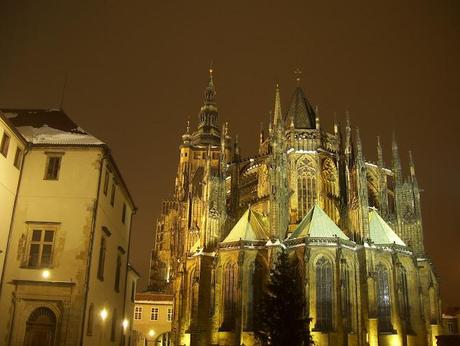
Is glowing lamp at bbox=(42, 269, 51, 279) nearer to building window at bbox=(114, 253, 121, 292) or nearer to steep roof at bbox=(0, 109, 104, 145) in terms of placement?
steep roof at bbox=(0, 109, 104, 145)

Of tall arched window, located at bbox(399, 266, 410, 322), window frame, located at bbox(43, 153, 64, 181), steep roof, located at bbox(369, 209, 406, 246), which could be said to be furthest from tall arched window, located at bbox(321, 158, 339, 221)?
window frame, located at bbox(43, 153, 64, 181)

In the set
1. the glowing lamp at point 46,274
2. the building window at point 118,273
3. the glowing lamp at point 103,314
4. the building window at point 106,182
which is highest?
the building window at point 106,182

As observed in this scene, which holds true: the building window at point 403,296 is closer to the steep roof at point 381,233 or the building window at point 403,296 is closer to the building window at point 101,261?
the steep roof at point 381,233

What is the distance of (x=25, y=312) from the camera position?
24172mm

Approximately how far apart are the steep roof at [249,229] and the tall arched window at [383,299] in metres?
9.60

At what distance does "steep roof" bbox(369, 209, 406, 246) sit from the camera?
44.2m

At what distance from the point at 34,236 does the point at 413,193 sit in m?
35.6

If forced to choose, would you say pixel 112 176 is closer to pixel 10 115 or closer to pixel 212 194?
pixel 10 115

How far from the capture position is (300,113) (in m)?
57.5

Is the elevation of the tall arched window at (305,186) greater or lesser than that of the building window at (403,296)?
greater

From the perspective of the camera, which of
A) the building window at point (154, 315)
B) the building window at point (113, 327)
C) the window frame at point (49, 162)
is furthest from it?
the building window at point (154, 315)

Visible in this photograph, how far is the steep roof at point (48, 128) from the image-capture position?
27.3 metres

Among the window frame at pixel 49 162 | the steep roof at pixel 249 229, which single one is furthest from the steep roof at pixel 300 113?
the window frame at pixel 49 162

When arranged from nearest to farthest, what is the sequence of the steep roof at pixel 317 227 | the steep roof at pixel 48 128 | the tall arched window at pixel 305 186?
the steep roof at pixel 48 128 → the steep roof at pixel 317 227 → the tall arched window at pixel 305 186
